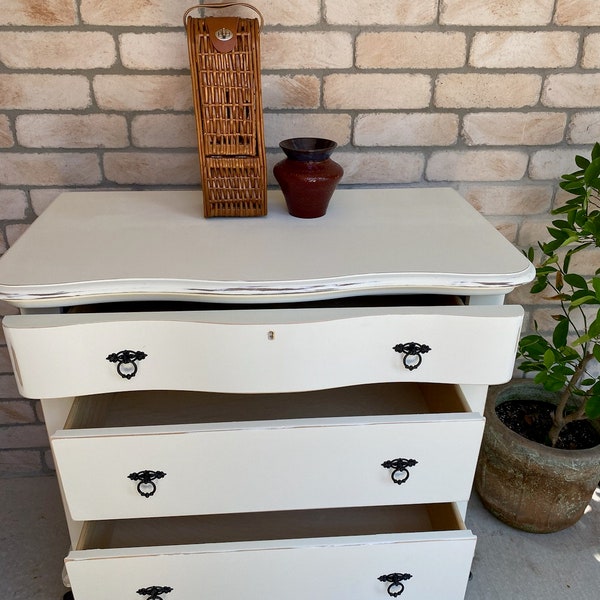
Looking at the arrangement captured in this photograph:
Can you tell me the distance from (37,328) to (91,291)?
0.10m

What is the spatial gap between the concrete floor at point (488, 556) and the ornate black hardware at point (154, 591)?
397mm

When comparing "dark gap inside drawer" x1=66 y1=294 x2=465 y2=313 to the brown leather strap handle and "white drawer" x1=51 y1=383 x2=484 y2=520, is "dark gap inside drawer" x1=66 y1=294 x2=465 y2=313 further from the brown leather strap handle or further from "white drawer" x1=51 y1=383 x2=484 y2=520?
the brown leather strap handle

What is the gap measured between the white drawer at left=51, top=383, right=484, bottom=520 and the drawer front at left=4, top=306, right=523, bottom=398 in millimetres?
82

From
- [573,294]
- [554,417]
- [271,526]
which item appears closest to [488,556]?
[554,417]

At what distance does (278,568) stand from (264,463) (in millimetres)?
211

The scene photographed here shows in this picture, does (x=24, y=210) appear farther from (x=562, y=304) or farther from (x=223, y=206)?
(x=562, y=304)

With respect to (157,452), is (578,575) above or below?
below

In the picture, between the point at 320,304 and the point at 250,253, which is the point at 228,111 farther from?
the point at 320,304

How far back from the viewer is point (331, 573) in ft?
3.69

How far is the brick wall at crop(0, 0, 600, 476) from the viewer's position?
1312 millimetres

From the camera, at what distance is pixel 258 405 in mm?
1321

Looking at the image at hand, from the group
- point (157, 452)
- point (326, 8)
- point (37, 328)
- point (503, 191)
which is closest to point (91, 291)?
point (37, 328)

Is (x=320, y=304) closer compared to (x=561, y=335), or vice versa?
(x=320, y=304)

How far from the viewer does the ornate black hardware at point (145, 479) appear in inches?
41.5
